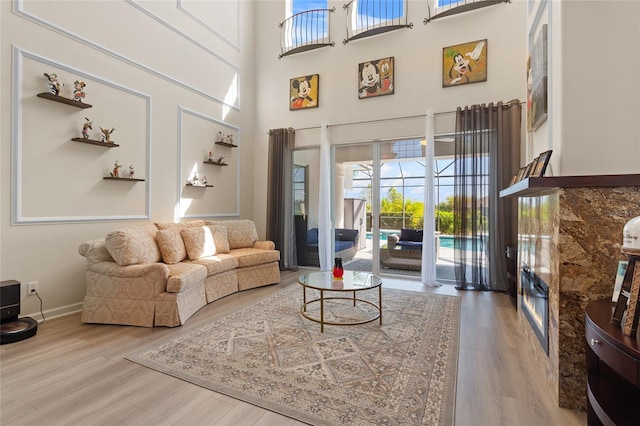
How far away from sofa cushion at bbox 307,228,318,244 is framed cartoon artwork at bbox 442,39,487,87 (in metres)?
3.15

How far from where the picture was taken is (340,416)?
1.69 metres

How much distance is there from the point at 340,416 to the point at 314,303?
6.43 ft

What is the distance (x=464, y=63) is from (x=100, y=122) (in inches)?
190

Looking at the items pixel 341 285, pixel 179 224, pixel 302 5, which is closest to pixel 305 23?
pixel 302 5

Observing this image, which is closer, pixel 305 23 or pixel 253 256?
pixel 253 256

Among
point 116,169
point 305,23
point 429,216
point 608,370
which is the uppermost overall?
point 305,23

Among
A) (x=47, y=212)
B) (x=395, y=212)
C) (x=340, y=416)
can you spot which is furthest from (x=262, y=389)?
(x=395, y=212)

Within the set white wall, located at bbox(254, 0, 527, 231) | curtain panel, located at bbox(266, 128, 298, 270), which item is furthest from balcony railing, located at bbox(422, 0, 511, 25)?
curtain panel, located at bbox(266, 128, 298, 270)

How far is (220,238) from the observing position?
14.6ft

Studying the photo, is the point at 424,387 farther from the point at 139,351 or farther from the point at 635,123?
the point at 139,351

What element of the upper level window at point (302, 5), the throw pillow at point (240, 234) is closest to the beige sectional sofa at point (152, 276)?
the throw pillow at point (240, 234)

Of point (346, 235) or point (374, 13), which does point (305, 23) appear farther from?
point (346, 235)

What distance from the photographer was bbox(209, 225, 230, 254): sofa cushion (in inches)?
172

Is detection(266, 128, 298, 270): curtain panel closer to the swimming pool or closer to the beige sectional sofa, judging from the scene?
the swimming pool
